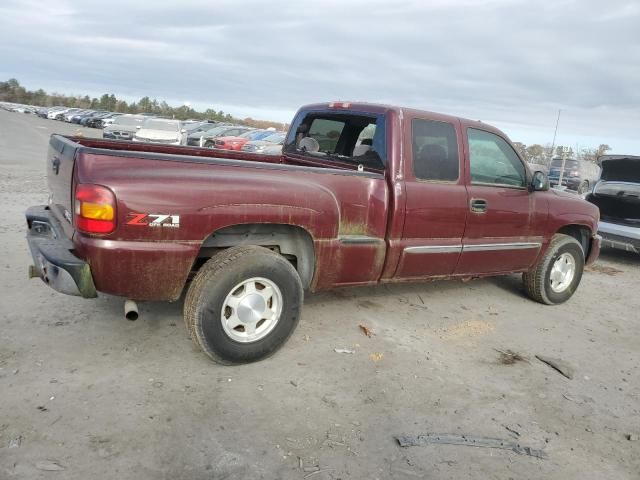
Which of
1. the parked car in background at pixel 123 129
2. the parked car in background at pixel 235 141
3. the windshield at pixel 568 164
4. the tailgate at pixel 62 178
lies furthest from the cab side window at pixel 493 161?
the parked car in background at pixel 123 129

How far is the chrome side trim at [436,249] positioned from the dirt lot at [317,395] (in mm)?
696

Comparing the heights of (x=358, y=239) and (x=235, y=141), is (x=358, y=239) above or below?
below

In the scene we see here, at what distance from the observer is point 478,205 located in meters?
4.78

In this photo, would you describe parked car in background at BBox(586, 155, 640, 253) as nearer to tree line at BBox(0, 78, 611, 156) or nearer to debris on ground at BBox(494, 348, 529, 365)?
debris on ground at BBox(494, 348, 529, 365)

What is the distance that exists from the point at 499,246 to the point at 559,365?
128 cm

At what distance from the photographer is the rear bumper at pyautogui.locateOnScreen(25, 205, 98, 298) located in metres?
3.12

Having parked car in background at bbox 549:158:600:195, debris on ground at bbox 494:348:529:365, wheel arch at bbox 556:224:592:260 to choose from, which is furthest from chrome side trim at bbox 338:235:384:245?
parked car in background at bbox 549:158:600:195

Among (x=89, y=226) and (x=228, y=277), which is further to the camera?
(x=228, y=277)

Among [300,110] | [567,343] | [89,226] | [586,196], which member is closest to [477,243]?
[567,343]

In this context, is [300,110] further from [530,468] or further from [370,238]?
[530,468]

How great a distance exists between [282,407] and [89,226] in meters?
1.55

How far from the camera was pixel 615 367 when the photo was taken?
430 cm

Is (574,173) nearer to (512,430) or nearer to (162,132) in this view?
(162,132)

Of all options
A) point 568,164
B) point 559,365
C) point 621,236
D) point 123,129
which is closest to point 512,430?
point 559,365
